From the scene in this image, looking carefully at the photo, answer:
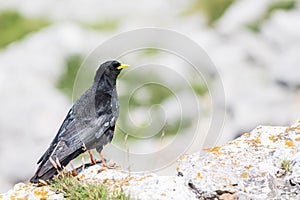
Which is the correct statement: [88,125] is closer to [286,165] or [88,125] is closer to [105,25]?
[286,165]

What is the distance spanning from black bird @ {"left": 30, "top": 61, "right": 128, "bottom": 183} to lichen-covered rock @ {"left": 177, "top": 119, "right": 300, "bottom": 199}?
1.48 metres

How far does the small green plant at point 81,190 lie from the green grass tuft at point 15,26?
22069mm

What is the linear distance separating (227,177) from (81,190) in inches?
63.8

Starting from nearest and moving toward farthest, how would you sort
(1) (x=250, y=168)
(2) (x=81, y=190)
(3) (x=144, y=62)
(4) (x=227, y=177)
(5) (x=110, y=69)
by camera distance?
(2) (x=81, y=190) → (4) (x=227, y=177) → (1) (x=250, y=168) → (5) (x=110, y=69) → (3) (x=144, y=62)

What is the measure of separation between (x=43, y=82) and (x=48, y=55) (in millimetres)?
2245

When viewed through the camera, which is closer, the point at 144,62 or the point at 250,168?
the point at 250,168

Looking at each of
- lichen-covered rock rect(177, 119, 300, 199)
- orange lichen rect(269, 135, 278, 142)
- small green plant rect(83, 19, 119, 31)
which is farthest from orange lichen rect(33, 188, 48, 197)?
small green plant rect(83, 19, 119, 31)

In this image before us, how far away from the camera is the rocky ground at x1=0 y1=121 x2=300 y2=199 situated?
242 inches

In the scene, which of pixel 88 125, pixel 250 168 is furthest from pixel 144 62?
pixel 250 168

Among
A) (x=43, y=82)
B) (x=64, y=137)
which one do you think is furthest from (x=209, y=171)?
(x=43, y=82)

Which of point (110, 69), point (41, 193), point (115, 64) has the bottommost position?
point (41, 193)

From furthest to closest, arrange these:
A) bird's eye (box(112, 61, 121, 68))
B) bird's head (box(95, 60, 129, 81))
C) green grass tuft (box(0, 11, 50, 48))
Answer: green grass tuft (box(0, 11, 50, 48)) → bird's eye (box(112, 61, 121, 68)) → bird's head (box(95, 60, 129, 81))

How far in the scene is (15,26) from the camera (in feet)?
94.4

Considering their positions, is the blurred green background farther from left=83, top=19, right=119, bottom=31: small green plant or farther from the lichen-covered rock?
the lichen-covered rock
